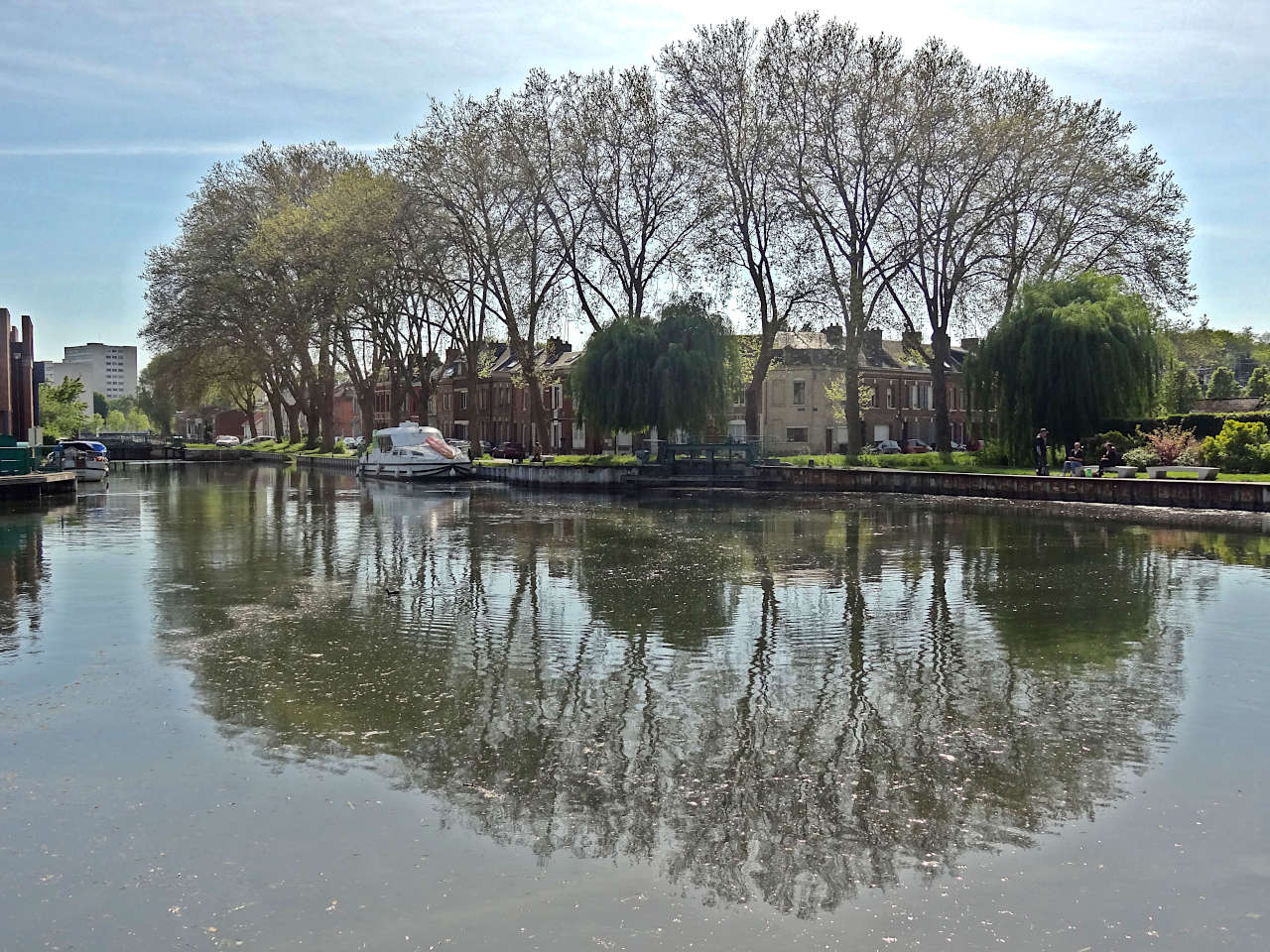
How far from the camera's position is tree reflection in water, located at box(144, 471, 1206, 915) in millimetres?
6738

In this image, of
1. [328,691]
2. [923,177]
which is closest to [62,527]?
[328,691]

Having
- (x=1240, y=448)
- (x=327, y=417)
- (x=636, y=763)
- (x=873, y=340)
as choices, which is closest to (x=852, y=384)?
(x=873, y=340)

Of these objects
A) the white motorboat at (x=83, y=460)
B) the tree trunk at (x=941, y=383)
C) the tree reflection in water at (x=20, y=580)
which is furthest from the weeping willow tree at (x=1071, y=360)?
the white motorboat at (x=83, y=460)

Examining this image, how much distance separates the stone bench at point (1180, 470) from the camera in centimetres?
3422

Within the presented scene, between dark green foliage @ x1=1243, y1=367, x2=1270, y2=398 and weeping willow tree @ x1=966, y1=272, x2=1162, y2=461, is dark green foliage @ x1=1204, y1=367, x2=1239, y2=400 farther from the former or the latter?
weeping willow tree @ x1=966, y1=272, x2=1162, y2=461

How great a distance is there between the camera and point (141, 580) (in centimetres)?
1739

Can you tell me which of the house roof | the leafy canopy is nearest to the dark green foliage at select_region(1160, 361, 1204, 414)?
the house roof

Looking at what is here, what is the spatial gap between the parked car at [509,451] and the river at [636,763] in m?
58.1

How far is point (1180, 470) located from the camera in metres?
35.0

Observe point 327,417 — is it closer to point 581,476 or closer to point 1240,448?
point 581,476

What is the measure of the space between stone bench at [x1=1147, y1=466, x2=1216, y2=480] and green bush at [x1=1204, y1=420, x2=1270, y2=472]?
1253mm

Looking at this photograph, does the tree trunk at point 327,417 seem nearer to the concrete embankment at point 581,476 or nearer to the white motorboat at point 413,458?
the white motorboat at point 413,458

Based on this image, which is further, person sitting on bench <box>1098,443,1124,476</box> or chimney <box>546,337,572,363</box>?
chimney <box>546,337,572,363</box>

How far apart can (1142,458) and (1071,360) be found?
4558mm
